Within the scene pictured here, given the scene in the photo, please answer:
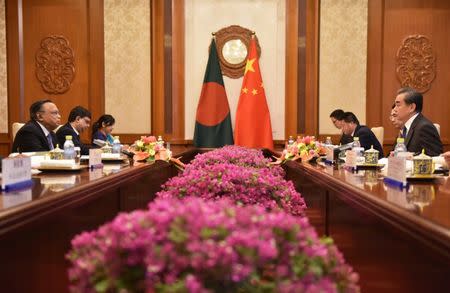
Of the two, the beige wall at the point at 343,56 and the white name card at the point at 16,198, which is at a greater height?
the beige wall at the point at 343,56

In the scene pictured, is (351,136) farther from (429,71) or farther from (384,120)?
(429,71)

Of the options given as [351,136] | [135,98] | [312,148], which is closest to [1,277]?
[312,148]

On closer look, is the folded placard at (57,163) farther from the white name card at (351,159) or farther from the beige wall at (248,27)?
the beige wall at (248,27)

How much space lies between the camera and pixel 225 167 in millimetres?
2461

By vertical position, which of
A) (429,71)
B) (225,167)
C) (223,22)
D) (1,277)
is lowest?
(1,277)

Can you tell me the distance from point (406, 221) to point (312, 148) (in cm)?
297

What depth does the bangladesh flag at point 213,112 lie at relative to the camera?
7.42m

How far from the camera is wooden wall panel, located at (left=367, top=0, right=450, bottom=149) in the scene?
720 centimetres

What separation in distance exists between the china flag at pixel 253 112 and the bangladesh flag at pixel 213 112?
0.18 m

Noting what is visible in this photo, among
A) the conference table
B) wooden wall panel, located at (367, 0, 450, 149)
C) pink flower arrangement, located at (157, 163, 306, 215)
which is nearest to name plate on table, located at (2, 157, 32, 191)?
the conference table

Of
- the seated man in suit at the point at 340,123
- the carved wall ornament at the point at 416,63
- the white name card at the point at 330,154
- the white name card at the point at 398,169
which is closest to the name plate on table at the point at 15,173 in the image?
the white name card at the point at 398,169

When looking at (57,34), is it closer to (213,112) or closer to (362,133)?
(213,112)

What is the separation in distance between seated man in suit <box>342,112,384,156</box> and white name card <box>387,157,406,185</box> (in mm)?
3166

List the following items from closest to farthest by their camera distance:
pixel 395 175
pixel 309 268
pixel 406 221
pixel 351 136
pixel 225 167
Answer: pixel 309 268 → pixel 406 221 → pixel 395 175 → pixel 225 167 → pixel 351 136
